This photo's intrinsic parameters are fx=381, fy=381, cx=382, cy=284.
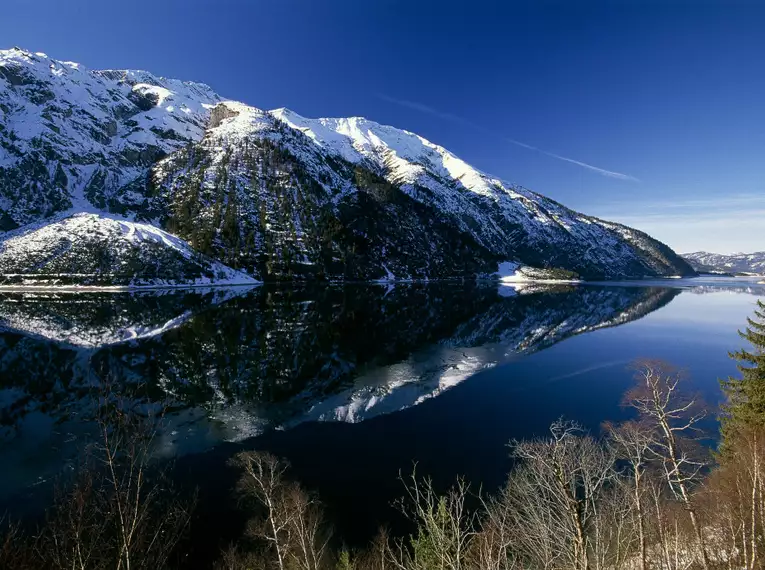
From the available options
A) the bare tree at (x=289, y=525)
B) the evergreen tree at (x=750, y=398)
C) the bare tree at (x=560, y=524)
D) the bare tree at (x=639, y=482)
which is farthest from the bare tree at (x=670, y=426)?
the bare tree at (x=289, y=525)

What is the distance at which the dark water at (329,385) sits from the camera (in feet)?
82.4

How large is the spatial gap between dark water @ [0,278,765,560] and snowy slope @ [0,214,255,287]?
228 ft

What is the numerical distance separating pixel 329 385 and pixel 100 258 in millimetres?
157297

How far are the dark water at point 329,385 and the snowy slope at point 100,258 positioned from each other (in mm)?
69634

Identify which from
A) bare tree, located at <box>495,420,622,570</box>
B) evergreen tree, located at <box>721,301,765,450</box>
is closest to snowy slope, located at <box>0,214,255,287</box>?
bare tree, located at <box>495,420,622,570</box>

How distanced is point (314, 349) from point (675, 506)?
153ft

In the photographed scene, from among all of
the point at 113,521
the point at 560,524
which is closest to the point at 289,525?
the point at 113,521

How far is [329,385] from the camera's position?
43281mm

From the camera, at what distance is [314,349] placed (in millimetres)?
58406

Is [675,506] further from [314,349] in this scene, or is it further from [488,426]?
[314,349]

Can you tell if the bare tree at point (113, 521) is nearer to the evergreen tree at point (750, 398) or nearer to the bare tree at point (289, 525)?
the bare tree at point (289, 525)

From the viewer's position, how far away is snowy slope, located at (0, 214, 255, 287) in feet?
487

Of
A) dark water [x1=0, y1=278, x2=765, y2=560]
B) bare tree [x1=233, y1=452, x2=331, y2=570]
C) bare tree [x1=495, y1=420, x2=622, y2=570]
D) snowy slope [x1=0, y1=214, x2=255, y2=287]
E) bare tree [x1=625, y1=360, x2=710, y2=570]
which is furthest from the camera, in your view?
snowy slope [x1=0, y1=214, x2=255, y2=287]

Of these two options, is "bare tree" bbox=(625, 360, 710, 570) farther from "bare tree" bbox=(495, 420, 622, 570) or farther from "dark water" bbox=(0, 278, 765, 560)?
"dark water" bbox=(0, 278, 765, 560)
